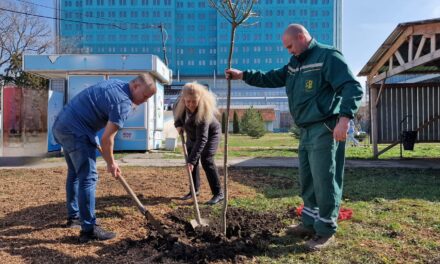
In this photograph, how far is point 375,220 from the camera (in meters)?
4.69

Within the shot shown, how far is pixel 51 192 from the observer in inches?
257

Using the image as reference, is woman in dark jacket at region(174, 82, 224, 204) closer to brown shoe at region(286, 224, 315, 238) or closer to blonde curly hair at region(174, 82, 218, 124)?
blonde curly hair at region(174, 82, 218, 124)

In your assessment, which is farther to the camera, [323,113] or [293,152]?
[293,152]

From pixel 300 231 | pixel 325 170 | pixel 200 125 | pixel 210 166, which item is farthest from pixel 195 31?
pixel 325 170

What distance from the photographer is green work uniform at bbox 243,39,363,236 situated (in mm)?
3588

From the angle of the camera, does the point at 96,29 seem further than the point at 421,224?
Yes

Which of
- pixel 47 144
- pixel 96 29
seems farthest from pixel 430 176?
→ pixel 96 29

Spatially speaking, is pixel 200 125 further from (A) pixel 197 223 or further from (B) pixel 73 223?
(B) pixel 73 223

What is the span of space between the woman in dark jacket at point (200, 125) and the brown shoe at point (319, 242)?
5.46ft

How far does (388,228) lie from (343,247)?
0.88m

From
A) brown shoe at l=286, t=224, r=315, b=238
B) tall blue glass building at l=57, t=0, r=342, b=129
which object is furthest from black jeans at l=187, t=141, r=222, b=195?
tall blue glass building at l=57, t=0, r=342, b=129

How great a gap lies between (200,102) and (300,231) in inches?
76.4

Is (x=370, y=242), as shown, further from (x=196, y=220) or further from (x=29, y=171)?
(x=29, y=171)

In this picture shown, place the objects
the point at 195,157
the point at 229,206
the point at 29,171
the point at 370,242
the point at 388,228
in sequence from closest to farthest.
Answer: the point at 370,242
the point at 388,228
the point at 195,157
the point at 229,206
the point at 29,171
